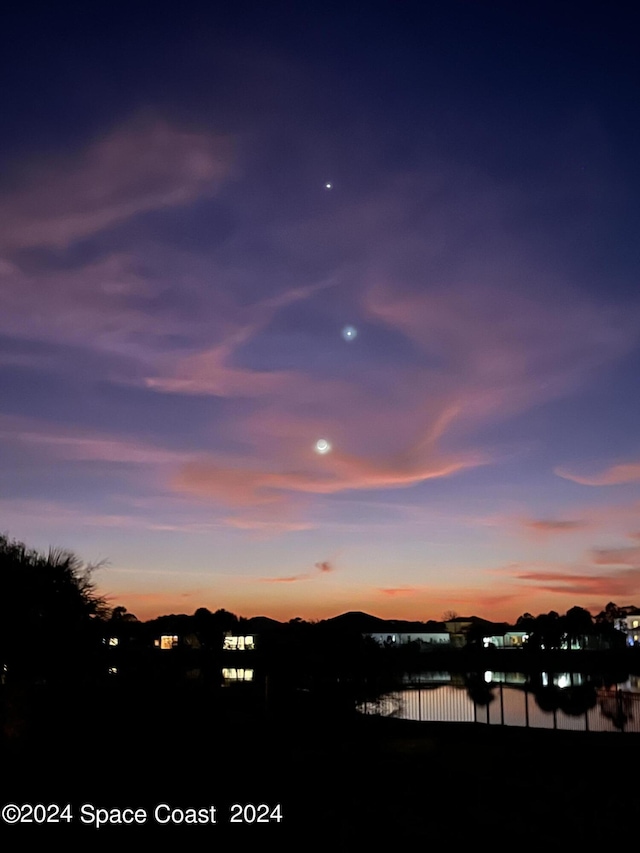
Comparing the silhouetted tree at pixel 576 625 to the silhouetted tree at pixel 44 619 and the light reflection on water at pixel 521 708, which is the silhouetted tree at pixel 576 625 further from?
the silhouetted tree at pixel 44 619

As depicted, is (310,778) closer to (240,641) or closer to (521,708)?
(521,708)

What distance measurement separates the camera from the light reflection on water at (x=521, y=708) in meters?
35.9

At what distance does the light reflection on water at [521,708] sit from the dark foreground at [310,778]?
1023 cm

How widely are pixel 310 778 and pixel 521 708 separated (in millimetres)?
40741

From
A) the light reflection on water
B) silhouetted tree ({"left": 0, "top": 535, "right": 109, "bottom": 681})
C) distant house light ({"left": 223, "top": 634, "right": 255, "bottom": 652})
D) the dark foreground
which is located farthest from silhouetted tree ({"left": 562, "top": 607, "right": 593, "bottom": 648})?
silhouetted tree ({"left": 0, "top": 535, "right": 109, "bottom": 681})

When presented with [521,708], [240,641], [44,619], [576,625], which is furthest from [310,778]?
[576,625]

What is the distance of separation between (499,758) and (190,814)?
1007 centimetres

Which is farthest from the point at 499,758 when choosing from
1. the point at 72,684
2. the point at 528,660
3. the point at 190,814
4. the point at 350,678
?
the point at 528,660

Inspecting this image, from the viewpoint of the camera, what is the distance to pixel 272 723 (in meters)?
26.9

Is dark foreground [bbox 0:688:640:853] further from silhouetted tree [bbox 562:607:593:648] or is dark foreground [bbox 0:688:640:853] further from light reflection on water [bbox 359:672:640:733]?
silhouetted tree [bbox 562:607:593:648]

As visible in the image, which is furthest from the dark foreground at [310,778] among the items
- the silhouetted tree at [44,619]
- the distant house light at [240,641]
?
the distant house light at [240,641]

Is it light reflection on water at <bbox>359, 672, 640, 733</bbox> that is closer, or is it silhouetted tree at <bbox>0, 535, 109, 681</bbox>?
silhouetted tree at <bbox>0, 535, 109, 681</bbox>

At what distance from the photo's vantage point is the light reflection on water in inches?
1412

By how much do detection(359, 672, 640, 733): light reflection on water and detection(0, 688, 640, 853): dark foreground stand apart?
33.6ft
